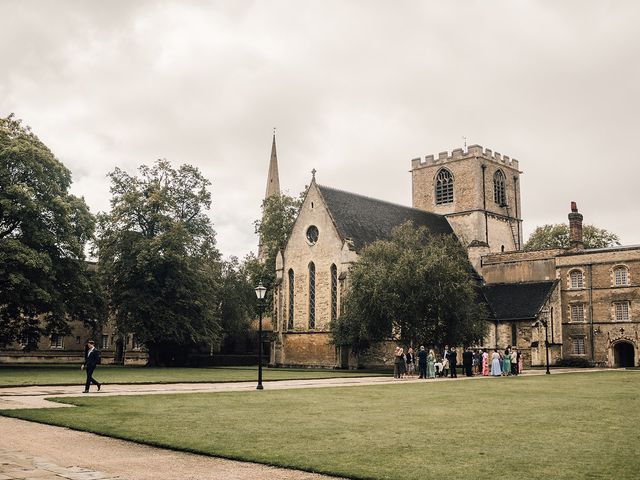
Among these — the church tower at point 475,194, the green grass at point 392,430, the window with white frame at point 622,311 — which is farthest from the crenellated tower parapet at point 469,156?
the green grass at point 392,430

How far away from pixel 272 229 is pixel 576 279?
26.9 metres

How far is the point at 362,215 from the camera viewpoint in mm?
54156

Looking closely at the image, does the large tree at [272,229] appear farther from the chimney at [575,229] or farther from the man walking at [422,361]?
the man walking at [422,361]

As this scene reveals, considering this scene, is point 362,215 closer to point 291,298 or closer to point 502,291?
point 291,298

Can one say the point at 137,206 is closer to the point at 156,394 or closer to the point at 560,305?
the point at 156,394

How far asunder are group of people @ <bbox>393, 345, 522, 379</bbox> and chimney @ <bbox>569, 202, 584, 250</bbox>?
19573mm

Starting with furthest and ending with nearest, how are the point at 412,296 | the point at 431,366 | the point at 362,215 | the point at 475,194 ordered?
the point at 475,194 < the point at 362,215 < the point at 412,296 < the point at 431,366

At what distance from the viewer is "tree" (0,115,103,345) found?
38.5 m

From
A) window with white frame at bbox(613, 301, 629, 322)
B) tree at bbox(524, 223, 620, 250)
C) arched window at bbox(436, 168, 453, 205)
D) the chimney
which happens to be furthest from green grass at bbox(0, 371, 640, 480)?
tree at bbox(524, 223, 620, 250)

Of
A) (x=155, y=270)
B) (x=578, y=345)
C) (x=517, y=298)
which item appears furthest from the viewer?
(x=517, y=298)

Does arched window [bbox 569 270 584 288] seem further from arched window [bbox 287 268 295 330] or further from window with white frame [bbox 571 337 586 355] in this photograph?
arched window [bbox 287 268 295 330]

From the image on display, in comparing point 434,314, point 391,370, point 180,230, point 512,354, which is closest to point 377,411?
point 434,314

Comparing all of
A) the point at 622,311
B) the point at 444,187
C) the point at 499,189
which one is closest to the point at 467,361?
the point at 622,311

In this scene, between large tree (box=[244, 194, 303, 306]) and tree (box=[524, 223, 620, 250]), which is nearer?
large tree (box=[244, 194, 303, 306])
